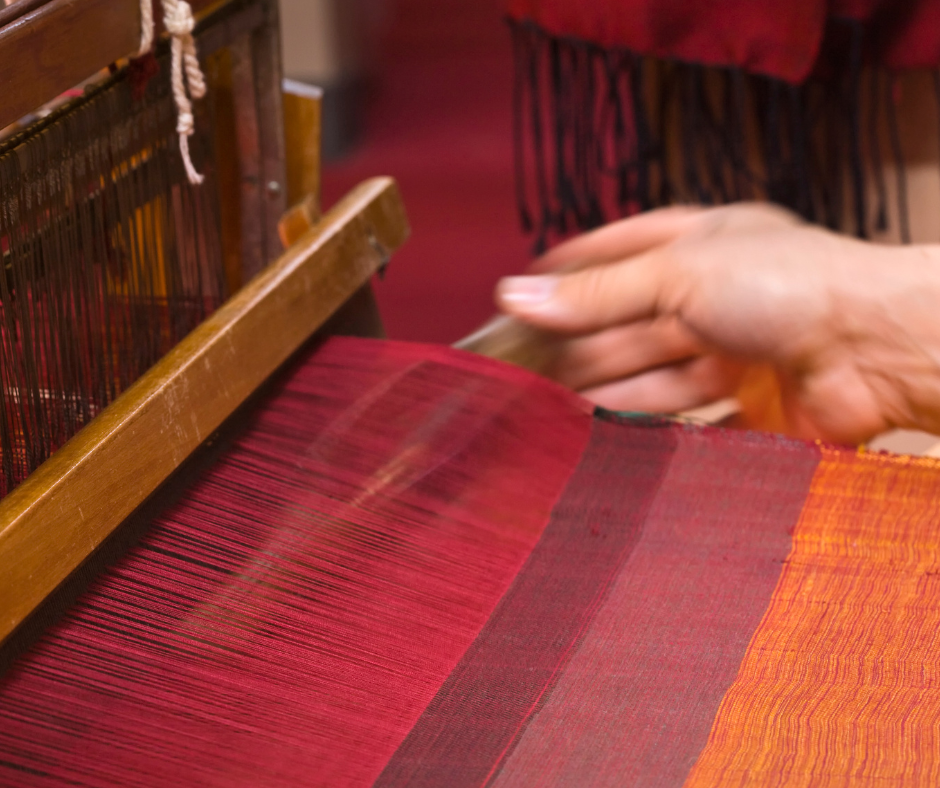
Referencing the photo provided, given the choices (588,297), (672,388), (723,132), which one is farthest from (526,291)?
(723,132)

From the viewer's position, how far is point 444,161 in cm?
296

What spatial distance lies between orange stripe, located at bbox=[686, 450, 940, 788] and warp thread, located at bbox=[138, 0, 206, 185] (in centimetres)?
52

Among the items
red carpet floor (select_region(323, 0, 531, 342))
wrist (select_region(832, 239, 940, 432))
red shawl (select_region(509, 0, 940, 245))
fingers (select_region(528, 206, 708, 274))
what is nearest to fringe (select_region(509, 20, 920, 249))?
red shawl (select_region(509, 0, 940, 245))

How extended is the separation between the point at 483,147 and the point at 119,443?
98.2 inches

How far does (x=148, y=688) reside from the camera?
0.60 m

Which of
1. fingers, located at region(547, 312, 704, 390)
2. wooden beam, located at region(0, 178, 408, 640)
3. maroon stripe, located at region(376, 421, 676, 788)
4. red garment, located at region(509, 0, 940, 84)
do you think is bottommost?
maroon stripe, located at region(376, 421, 676, 788)

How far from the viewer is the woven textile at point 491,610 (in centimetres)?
57

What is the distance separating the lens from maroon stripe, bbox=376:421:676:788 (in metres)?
0.58

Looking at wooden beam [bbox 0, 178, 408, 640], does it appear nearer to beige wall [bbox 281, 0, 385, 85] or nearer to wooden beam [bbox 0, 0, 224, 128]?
wooden beam [bbox 0, 0, 224, 128]

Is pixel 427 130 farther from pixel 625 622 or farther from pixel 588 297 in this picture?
pixel 625 622

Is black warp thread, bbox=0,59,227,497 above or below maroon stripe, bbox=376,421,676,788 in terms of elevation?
above

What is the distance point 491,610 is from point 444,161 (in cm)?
239

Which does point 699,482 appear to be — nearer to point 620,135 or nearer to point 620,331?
point 620,331

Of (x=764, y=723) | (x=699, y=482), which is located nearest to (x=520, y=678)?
(x=764, y=723)
